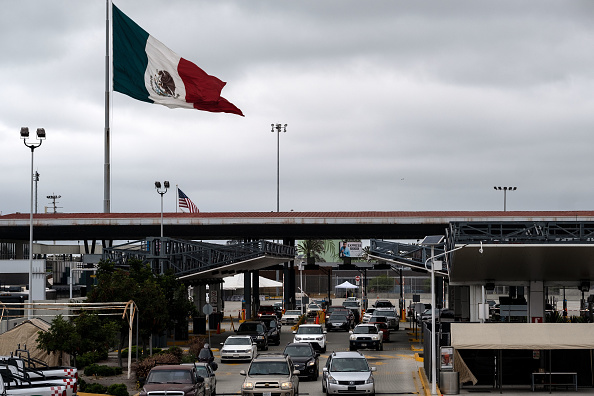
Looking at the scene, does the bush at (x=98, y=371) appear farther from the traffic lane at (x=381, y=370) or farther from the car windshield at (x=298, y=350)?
the car windshield at (x=298, y=350)

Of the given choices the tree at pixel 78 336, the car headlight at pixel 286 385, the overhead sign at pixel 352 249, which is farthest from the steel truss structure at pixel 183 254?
the overhead sign at pixel 352 249

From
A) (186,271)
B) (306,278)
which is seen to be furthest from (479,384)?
(306,278)

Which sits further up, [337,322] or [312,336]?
[312,336]

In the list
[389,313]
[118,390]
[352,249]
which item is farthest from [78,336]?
[352,249]

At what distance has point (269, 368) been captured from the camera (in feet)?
97.2

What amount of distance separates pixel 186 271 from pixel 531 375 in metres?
26.3

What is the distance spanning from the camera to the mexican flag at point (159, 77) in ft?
139

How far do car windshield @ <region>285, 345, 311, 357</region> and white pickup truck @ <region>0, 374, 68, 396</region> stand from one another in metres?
12.9

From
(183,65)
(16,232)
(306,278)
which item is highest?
(183,65)

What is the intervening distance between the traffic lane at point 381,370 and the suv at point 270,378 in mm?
2799

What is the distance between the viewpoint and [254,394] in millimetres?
28219

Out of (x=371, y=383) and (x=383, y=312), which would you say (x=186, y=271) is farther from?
(x=371, y=383)

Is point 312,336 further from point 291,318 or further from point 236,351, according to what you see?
point 291,318

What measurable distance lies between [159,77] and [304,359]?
15608 mm
